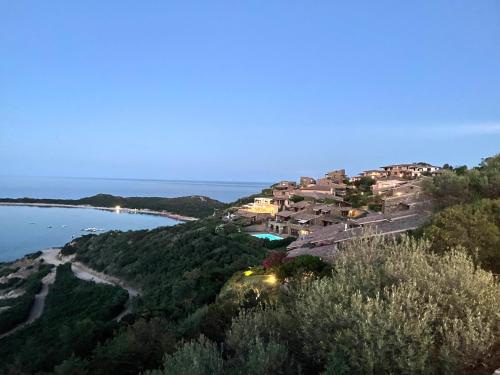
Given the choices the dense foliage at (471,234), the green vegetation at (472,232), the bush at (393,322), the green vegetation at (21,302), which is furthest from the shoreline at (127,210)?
the bush at (393,322)

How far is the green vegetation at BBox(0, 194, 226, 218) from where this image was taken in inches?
4277

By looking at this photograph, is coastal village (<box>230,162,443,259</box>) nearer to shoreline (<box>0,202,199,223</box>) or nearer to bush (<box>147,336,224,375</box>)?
bush (<box>147,336,224,375</box>)

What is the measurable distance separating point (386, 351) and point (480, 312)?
4.87 feet

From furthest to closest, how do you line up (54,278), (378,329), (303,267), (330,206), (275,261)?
1. (330,206)
2. (54,278)
3. (275,261)
4. (303,267)
5. (378,329)

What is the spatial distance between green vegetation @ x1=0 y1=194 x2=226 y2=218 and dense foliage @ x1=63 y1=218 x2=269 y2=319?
1977 inches

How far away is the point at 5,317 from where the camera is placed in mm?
28359

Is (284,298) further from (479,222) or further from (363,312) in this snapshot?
(479,222)

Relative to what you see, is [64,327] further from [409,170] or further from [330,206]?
[409,170]

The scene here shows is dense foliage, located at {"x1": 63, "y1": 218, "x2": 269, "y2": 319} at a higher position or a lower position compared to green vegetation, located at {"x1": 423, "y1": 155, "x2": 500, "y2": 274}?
lower

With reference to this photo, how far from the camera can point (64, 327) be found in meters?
19.4

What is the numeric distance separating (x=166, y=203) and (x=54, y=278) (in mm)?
85538

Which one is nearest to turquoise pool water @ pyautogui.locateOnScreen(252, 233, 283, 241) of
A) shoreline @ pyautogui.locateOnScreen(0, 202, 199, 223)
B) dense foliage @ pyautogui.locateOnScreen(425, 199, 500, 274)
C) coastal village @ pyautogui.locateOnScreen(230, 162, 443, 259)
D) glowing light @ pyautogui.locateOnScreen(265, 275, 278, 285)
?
coastal village @ pyautogui.locateOnScreen(230, 162, 443, 259)

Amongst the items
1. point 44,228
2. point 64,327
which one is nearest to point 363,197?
point 64,327

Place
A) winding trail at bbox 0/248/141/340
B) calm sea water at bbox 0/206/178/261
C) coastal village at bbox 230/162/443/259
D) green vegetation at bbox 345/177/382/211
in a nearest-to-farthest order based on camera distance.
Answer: coastal village at bbox 230/162/443/259
winding trail at bbox 0/248/141/340
green vegetation at bbox 345/177/382/211
calm sea water at bbox 0/206/178/261
